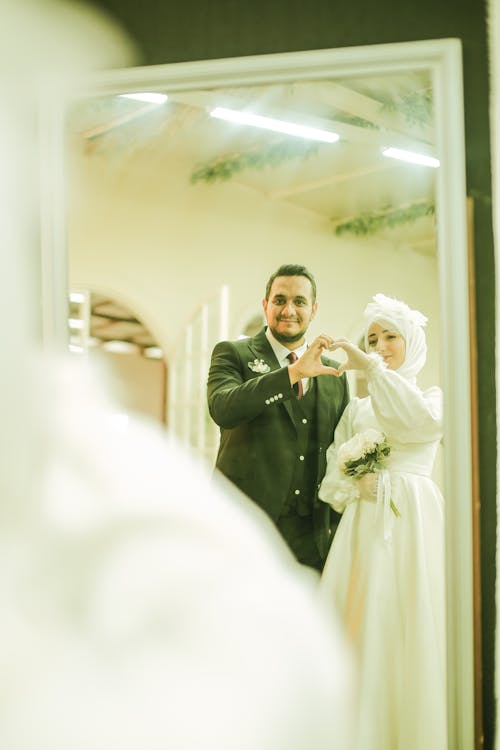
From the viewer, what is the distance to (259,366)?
50.8 inches

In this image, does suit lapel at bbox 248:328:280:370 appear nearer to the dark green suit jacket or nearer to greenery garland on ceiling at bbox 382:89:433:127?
the dark green suit jacket

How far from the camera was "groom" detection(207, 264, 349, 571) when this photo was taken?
125cm

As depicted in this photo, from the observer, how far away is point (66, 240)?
136 cm

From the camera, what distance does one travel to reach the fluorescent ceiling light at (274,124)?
50.1 inches

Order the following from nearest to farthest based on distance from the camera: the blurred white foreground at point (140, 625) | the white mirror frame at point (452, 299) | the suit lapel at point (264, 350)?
the blurred white foreground at point (140, 625) → the white mirror frame at point (452, 299) → the suit lapel at point (264, 350)

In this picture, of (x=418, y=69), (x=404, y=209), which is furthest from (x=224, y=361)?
(x=418, y=69)

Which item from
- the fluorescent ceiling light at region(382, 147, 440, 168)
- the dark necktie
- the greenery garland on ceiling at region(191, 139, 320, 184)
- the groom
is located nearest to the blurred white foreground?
the groom

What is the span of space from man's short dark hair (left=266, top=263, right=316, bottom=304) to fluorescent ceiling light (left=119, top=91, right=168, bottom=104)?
1.35ft

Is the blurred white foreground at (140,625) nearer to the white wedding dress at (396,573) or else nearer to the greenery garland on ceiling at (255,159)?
the white wedding dress at (396,573)

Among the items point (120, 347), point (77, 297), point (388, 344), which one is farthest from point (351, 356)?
point (77, 297)

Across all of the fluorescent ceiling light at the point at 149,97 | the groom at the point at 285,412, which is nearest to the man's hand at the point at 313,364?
the groom at the point at 285,412

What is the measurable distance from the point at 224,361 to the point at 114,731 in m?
0.65

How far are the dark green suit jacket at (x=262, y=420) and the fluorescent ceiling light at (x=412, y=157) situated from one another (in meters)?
0.39

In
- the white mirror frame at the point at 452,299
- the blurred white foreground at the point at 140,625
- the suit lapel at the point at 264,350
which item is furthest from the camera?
the suit lapel at the point at 264,350
